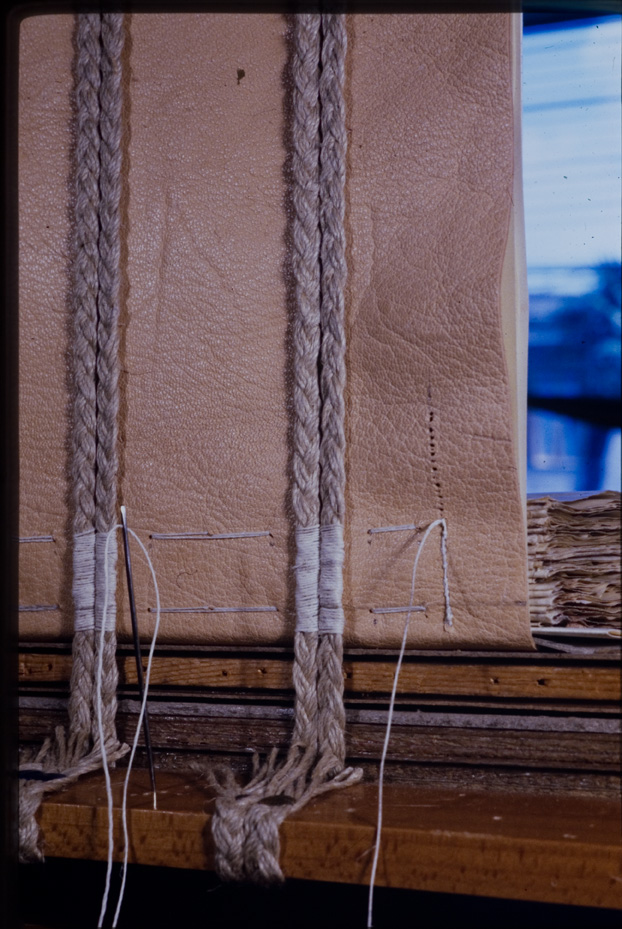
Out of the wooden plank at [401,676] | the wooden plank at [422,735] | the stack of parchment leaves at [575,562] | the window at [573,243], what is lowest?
the wooden plank at [422,735]

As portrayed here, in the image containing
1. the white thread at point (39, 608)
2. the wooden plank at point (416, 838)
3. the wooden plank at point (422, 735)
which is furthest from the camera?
the white thread at point (39, 608)

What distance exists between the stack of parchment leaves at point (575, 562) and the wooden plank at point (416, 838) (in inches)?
7.0

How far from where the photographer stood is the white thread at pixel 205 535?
31.7 inches

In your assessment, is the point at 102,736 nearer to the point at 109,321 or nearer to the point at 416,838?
the point at 416,838

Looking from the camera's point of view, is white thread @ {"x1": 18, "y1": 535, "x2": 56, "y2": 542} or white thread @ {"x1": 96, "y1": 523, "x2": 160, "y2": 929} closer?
white thread @ {"x1": 96, "y1": 523, "x2": 160, "y2": 929}

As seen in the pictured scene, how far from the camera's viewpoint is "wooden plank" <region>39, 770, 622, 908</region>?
2.03 ft

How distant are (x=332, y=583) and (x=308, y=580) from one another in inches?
1.0

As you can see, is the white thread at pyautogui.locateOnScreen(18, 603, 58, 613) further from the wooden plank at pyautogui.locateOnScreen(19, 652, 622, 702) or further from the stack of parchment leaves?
the stack of parchment leaves

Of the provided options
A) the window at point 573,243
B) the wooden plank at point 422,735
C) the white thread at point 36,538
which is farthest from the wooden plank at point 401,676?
the window at point 573,243

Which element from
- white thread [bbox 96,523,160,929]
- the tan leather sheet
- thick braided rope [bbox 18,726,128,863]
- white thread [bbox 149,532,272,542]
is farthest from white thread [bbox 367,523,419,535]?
thick braided rope [bbox 18,726,128,863]

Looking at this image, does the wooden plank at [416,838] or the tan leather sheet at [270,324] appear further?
the tan leather sheet at [270,324]

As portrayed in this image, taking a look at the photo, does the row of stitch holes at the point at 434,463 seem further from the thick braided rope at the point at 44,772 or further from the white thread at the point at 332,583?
the thick braided rope at the point at 44,772

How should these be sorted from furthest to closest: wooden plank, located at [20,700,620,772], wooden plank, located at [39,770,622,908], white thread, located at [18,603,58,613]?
1. white thread, located at [18,603,58,613]
2. wooden plank, located at [20,700,620,772]
3. wooden plank, located at [39,770,622,908]

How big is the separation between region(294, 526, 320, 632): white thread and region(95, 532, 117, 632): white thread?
202mm
